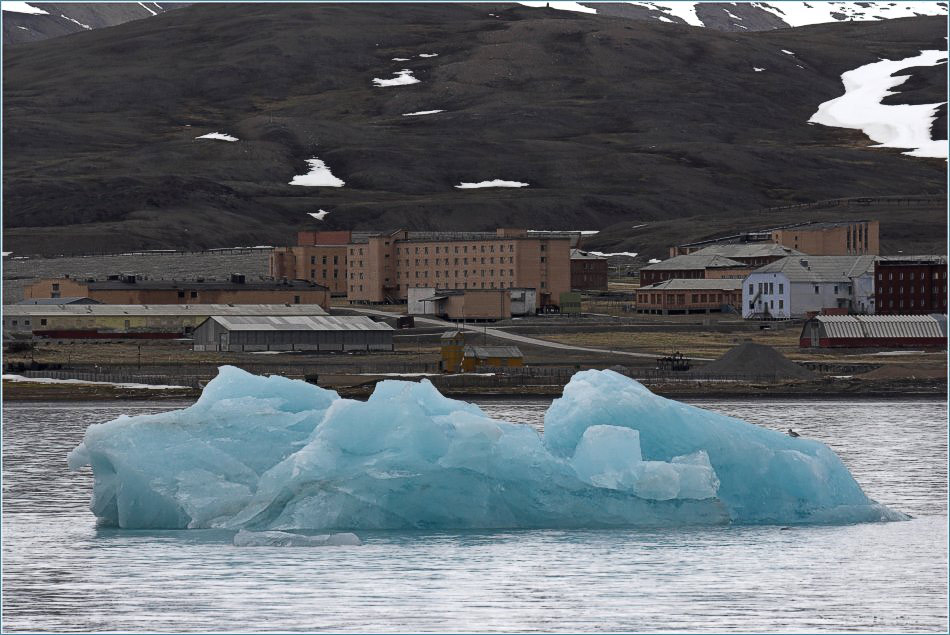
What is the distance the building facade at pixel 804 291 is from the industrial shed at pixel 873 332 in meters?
27.5

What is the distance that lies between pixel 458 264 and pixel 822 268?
115 feet

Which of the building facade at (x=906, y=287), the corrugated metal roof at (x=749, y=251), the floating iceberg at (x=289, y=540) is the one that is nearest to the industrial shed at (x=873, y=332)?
the building facade at (x=906, y=287)

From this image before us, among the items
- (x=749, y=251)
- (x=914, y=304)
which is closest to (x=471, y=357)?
(x=914, y=304)

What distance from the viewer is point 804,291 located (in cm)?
13938

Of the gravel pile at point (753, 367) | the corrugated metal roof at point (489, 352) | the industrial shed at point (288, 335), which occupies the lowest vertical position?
the gravel pile at point (753, 367)

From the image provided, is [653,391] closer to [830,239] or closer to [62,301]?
[62,301]

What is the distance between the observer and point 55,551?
3291 cm

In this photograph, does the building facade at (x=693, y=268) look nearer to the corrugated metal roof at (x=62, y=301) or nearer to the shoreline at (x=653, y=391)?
the corrugated metal roof at (x=62, y=301)

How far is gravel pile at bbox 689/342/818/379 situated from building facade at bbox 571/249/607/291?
86.3 m

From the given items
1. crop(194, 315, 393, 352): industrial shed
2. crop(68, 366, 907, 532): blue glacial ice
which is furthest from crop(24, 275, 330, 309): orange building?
crop(68, 366, 907, 532): blue glacial ice

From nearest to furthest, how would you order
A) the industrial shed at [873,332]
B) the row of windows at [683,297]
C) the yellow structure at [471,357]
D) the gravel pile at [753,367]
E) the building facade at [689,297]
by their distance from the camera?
the gravel pile at [753,367] < the yellow structure at [471,357] < the industrial shed at [873,332] < the building facade at [689,297] < the row of windows at [683,297]

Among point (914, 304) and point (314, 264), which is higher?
point (314, 264)

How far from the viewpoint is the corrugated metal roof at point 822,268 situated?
139250 mm

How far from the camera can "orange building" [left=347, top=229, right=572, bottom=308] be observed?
6142 inches
